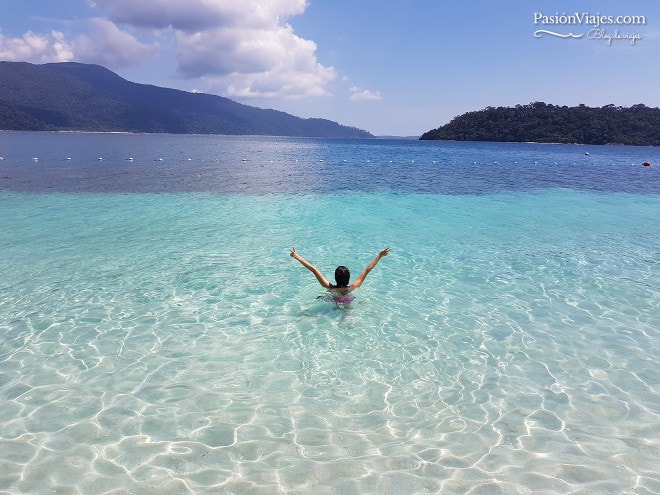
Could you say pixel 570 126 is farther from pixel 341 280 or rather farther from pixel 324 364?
pixel 324 364

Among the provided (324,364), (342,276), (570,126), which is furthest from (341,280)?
(570,126)

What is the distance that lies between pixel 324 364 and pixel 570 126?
7422 inches

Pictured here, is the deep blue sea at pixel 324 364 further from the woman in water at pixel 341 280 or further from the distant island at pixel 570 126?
the distant island at pixel 570 126

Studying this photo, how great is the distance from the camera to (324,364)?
768 centimetres

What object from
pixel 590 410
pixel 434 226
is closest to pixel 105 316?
pixel 590 410

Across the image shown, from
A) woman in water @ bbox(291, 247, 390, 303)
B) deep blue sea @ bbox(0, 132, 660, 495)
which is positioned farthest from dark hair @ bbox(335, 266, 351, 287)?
deep blue sea @ bbox(0, 132, 660, 495)

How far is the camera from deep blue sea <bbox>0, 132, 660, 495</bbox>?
5258 mm

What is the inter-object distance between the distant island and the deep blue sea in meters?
169

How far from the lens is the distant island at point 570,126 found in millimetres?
155500

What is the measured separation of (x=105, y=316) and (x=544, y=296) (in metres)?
10.4

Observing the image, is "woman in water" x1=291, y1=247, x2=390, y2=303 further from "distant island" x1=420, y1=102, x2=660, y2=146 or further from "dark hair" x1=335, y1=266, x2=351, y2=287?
"distant island" x1=420, y1=102, x2=660, y2=146

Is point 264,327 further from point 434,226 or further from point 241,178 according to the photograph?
point 241,178

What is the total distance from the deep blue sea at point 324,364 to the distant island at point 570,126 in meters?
169

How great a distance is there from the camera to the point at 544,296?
1101 centimetres
